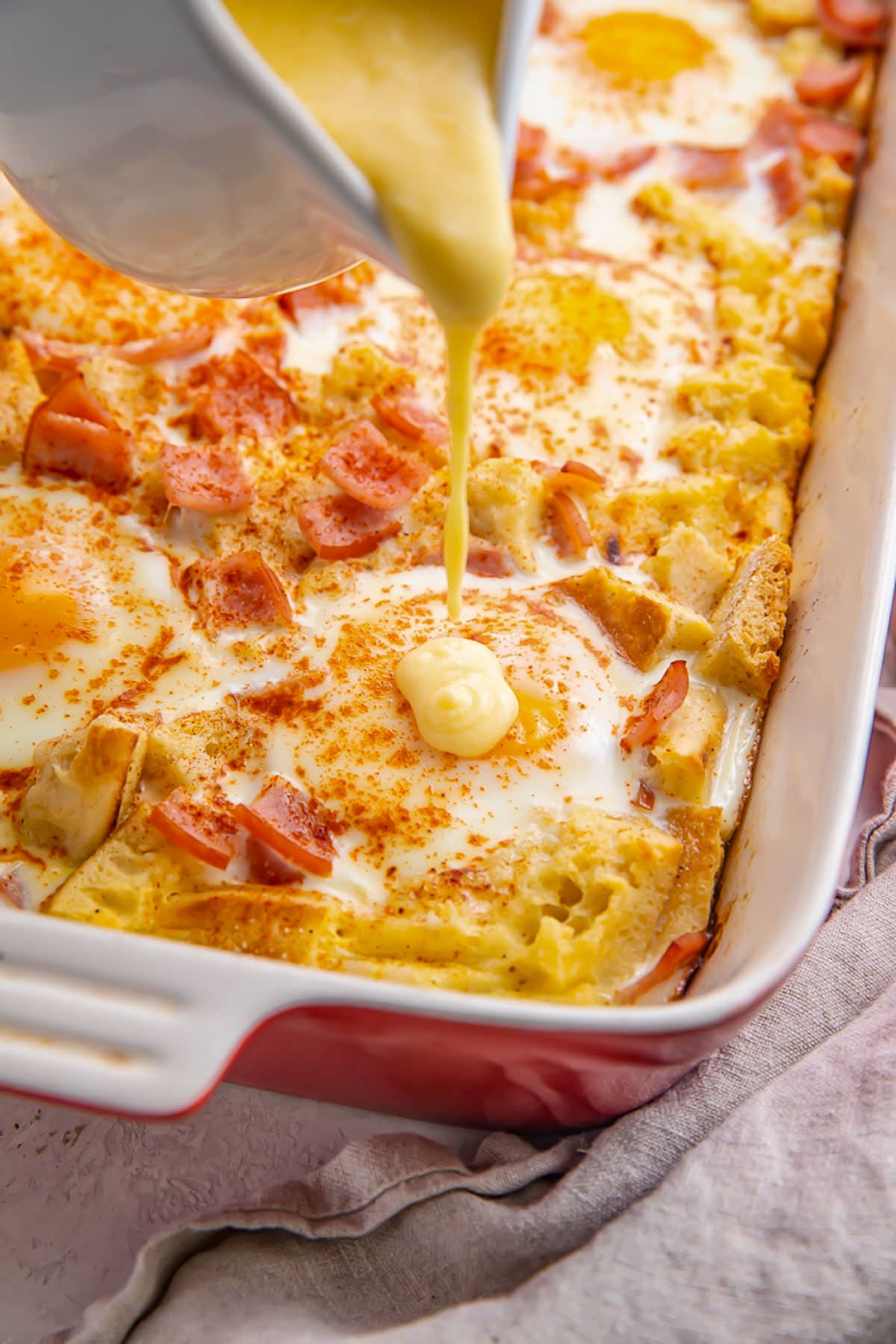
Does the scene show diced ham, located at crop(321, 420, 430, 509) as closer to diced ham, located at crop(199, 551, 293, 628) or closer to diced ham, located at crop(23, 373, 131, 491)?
diced ham, located at crop(199, 551, 293, 628)

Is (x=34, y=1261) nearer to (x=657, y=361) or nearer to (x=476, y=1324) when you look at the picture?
(x=476, y=1324)

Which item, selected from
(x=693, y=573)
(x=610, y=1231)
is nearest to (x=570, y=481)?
(x=693, y=573)

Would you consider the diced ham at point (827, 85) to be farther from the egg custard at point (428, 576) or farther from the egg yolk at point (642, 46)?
the egg yolk at point (642, 46)

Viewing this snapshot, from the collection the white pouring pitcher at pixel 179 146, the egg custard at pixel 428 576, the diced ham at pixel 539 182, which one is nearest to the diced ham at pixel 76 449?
the egg custard at pixel 428 576

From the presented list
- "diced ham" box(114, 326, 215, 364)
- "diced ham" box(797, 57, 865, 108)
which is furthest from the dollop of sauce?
"diced ham" box(797, 57, 865, 108)

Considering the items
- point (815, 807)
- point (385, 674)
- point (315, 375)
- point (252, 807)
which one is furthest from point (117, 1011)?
point (315, 375)
